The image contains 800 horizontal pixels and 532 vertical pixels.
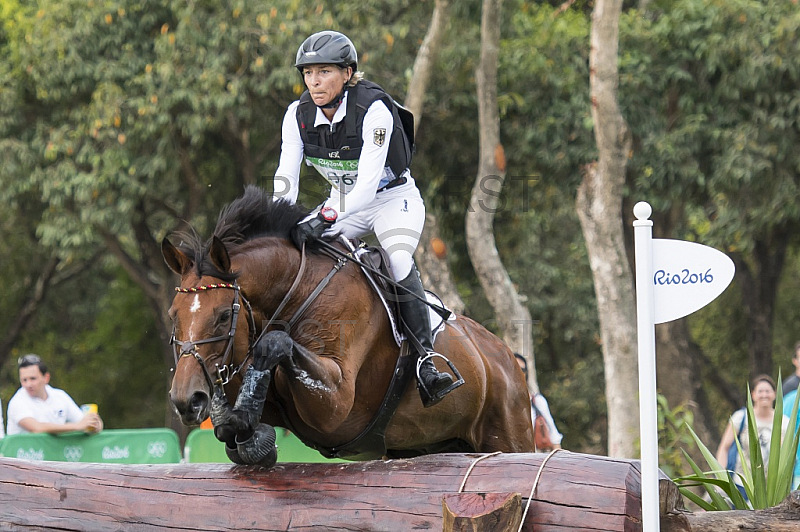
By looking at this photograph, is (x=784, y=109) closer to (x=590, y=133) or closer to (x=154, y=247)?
(x=590, y=133)

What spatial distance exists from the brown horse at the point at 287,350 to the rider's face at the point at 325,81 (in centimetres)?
59

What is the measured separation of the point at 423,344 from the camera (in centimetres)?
496

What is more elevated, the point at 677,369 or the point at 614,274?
the point at 614,274

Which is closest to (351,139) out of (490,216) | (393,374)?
(393,374)

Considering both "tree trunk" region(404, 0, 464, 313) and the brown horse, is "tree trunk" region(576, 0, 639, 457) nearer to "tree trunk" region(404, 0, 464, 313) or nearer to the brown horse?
"tree trunk" region(404, 0, 464, 313)

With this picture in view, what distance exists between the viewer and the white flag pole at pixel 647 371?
3.48 metres

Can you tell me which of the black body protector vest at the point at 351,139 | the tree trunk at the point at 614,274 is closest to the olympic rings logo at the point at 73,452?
the black body protector vest at the point at 351,139

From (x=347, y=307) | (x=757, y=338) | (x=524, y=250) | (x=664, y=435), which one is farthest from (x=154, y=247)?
(x=347, y=307)

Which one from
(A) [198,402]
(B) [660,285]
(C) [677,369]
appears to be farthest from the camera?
(C) [677,369]

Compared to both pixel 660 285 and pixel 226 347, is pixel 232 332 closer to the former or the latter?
pixel 226 347

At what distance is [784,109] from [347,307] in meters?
9.41

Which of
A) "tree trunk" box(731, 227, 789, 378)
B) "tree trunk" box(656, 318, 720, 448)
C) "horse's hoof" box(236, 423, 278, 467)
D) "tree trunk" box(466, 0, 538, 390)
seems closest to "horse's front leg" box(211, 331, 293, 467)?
"horse's hoof" box(236, 423, 278, 467)

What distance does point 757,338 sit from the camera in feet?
55.8

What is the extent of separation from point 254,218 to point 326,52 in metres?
0.93
